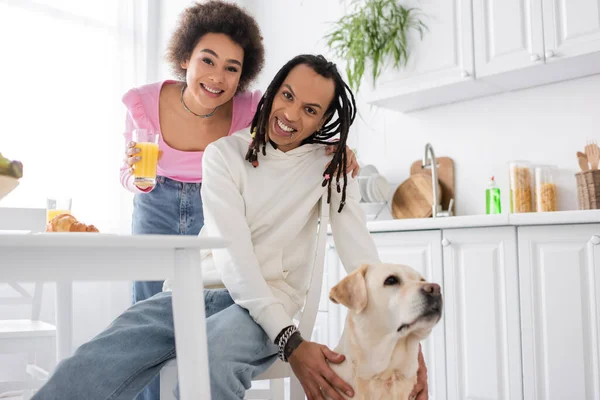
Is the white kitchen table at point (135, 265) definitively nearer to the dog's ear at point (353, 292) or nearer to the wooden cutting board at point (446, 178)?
the dog's ear at point (353, 292)

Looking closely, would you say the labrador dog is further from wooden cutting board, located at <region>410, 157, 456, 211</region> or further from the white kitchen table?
wooden cutting board, located at <region>410, 157, 456, 211</region>

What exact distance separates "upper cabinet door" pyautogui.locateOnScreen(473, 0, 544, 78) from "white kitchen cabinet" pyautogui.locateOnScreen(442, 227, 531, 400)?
2.70 ft

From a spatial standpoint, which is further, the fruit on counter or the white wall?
the white wall

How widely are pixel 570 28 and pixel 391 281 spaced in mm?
1908

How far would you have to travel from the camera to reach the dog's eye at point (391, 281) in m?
1.18

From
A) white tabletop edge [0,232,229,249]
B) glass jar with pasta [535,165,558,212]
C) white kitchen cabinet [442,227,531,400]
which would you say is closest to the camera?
white tabletop edge [0,232,229,249]

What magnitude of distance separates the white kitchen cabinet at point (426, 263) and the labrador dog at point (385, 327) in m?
1.42

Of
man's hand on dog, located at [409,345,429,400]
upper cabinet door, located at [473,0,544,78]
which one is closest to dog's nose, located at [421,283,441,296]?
man's hand on dog, located at [409,345,429,400]

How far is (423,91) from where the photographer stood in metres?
3.05

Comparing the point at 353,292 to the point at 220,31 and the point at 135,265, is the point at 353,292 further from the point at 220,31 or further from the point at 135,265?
the point at 220,31

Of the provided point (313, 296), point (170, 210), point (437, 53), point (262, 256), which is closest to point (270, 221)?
point (262, 256)

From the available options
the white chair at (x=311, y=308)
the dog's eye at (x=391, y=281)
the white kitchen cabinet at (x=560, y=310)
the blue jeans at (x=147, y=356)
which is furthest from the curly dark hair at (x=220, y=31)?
the white kitchen cabinet at (x=560, y=310)

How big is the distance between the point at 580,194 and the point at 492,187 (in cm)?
47

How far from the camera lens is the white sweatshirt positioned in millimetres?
1371
